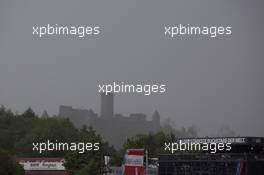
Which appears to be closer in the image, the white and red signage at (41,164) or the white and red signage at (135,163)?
the white and red signage at (135,163)

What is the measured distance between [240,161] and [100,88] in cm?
824

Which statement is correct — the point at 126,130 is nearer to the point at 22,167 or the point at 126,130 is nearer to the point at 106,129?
the point at 106,129

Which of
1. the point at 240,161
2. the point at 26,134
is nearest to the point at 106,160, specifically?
the point at 240,161

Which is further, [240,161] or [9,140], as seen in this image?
[9,140]

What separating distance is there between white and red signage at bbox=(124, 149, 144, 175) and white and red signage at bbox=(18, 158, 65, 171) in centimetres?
2735

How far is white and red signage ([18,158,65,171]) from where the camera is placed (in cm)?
5288

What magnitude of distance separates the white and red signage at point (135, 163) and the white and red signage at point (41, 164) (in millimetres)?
27354

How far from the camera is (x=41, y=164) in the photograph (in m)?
54.3

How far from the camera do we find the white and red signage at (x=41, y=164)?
52.9m

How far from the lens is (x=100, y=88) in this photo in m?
23.0

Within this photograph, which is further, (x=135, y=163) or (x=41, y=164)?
(x=41, y=164)

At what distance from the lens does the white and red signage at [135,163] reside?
2453cm

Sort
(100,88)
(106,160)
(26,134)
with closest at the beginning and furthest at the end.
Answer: (100,88) < (106,160) < (26,134)

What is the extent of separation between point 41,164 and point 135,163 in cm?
3019
